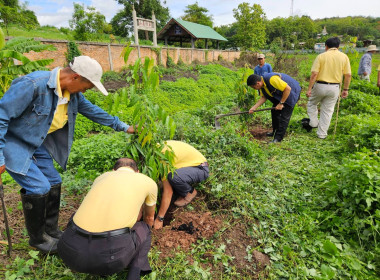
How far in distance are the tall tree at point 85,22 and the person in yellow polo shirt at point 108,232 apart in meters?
14.6

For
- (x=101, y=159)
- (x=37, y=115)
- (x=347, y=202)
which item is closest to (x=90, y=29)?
(x=101, y=159)

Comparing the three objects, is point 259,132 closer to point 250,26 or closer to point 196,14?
point 250,26

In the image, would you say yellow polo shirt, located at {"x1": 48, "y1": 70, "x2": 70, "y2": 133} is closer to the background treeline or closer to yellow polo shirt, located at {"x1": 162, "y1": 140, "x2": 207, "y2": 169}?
yellow polo shirt, located at {"x1": 162, "y1": 140, "x2": 207, "y2": 169}

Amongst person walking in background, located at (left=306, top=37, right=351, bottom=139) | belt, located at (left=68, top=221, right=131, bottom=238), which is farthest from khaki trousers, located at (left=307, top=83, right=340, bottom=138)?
belt, located at (left=68, top=221, right=131, bottom=238)

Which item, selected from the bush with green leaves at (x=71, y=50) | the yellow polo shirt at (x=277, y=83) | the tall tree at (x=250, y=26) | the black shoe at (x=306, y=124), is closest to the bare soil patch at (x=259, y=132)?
the black shoe at (x=306, y=124)

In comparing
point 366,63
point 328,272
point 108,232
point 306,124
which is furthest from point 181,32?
point 328,272

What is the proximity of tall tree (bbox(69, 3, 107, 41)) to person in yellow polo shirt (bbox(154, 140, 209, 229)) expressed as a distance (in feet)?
45.7

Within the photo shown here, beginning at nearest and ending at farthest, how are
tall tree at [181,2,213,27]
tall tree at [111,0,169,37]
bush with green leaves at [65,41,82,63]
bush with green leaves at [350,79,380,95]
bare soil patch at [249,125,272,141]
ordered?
1. bare soil patch at [249,125,272,141]
2. bush with green leaves at [350,79,380,95]
3. bush with green leaves at [65,41,82,63]
4. tall tree at [111,0,169,37]
5. tall tree at [181,2,213,27]

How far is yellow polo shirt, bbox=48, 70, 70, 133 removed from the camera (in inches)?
79.9

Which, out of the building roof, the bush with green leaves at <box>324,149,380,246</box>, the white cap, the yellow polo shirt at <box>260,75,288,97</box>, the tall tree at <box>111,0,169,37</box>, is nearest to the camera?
the white cap

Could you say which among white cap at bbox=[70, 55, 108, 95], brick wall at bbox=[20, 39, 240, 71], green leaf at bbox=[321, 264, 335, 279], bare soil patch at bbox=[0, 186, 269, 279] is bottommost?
bare soil patch at bbox=[0, 186, 269, 279]

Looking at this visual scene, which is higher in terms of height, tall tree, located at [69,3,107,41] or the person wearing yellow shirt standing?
tall tree, located at [69,3,107,41]

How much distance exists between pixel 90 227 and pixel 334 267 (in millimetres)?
2082

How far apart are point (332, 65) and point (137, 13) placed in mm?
39783
